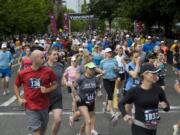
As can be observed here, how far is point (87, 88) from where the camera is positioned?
10.1m

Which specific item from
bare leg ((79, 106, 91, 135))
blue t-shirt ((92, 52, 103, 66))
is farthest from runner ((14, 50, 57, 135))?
blue t-shirt ((92, 52, 103, 66))

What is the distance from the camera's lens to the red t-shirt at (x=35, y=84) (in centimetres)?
827

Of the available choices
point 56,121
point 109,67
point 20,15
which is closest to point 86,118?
point 56,121

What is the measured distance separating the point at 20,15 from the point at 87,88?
5445cm

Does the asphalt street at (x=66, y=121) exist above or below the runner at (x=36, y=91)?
below

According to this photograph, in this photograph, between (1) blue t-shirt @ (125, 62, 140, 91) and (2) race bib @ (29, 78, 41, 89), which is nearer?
(2) race bib @ (29, 78, 41, 89)

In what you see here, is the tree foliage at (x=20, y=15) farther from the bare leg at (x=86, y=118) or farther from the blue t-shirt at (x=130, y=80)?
the bare leg at (x=86, y=118)

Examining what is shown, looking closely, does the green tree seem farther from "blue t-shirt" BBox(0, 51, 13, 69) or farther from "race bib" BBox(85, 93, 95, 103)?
"race bib" BBox(85, 93, 95, 103)

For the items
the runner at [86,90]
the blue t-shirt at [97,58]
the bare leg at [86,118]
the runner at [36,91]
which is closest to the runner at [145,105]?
the runner at [36,91]

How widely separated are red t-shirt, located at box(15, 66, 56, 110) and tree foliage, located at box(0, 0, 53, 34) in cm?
3956

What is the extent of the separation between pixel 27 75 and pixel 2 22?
41.4 meters

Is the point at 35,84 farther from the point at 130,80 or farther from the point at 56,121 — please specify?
the point at 130,80

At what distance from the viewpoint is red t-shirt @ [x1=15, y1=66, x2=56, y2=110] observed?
326 inches

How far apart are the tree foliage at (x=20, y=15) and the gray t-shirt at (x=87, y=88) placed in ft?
125
